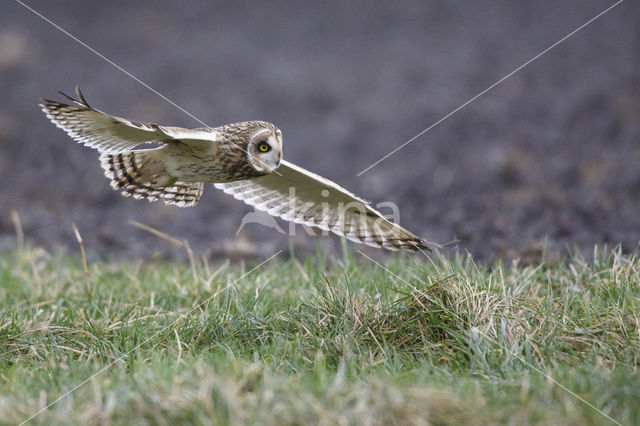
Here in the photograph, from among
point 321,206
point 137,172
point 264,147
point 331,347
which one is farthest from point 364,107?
point 331,347

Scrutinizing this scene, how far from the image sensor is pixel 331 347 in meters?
3.53

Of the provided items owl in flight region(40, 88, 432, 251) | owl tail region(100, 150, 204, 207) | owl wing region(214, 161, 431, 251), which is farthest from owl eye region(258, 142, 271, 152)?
owl tail region(100, 150, 204, 207)

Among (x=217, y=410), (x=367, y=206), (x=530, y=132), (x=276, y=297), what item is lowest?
(x=217, y=410)

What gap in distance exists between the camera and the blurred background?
287 inches

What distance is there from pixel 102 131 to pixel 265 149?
0.98 meters

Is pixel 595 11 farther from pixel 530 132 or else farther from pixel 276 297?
pixel 276 297

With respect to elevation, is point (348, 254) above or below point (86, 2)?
below

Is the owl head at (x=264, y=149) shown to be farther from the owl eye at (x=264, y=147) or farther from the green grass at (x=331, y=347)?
the green grass at (x=331, y=347)

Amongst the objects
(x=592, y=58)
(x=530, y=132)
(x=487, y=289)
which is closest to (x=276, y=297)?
(x=487, y=289)

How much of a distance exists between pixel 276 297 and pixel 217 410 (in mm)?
1683

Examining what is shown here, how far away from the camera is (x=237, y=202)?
29.8 ft

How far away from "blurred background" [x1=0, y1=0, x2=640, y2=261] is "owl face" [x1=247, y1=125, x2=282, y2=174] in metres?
2.05

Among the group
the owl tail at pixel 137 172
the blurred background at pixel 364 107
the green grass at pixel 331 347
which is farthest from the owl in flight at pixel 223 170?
the blurred background at pixel 364 107

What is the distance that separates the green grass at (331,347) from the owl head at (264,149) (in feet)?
2.65
